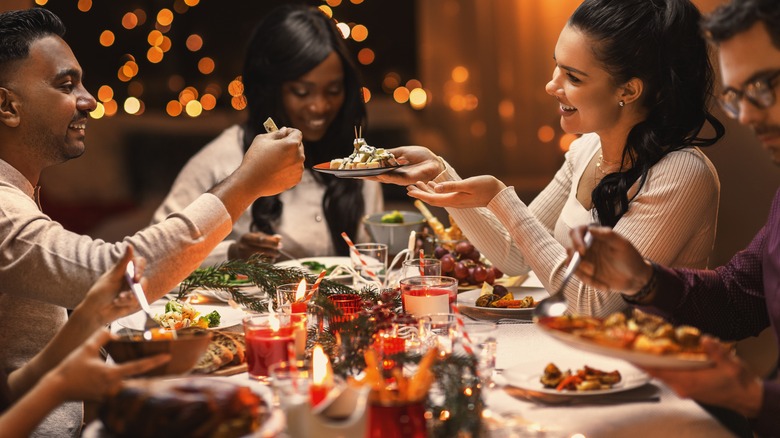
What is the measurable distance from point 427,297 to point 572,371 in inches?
17.2

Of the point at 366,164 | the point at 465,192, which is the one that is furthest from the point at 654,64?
the point at 366,164

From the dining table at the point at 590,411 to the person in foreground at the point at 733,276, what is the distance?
3.4 inches

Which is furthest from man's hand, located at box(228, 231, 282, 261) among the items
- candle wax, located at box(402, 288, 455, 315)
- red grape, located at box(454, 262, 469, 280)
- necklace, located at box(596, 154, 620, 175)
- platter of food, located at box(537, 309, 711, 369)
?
platter of food, located at box(537, 309, 711, 369)

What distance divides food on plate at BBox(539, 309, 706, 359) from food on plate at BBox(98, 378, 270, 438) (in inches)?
21.5

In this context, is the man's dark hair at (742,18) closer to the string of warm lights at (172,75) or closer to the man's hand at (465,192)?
the man's hand at (465,192)

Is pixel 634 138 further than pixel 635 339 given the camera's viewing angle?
Yes

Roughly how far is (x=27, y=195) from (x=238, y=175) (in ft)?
1.70

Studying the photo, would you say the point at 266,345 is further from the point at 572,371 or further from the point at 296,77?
the point at 296,77

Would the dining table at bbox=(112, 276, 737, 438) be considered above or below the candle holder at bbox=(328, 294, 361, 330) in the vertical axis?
below

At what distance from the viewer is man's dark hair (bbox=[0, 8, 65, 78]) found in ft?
7.04

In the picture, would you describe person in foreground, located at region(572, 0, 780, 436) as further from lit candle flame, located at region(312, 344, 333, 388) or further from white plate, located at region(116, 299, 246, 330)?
white plate, located at region(116, 299, 246, 330)

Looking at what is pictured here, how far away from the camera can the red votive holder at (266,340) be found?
1.71m

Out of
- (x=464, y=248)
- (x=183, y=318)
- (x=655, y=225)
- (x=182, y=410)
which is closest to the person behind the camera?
(x=182, y=410)

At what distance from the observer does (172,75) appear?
6426 millimetres
